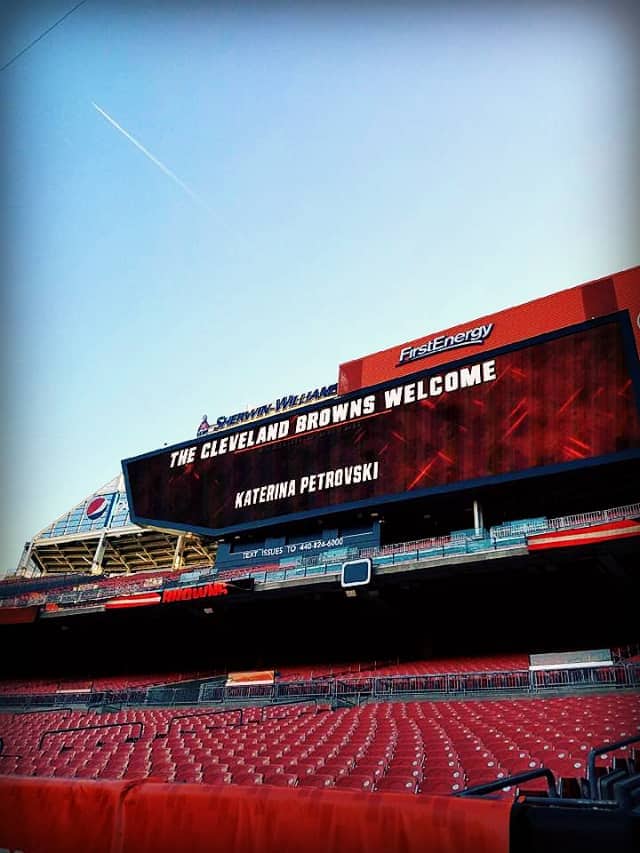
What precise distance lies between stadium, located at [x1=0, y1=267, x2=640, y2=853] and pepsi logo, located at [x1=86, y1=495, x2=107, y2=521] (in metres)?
16.7

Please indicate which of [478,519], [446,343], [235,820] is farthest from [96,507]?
[235,820]

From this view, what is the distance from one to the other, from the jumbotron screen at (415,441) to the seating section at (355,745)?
955 centimetres

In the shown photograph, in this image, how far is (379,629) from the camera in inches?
1023

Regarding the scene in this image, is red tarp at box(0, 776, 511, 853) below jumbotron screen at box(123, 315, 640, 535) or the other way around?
below

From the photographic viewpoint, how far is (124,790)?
2525 mm

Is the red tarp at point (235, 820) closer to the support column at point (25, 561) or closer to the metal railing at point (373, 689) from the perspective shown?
the metal railing at point (373, 689)

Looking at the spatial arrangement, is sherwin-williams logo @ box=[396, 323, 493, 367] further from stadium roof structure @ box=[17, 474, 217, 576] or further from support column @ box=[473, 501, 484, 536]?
stadium roof structure @ box=[17, 474, 217, 576]

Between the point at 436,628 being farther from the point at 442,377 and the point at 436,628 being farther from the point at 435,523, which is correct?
the point at 442,377

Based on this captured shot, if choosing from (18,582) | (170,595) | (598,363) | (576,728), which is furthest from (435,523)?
(18,582)

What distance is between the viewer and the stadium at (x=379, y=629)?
2400mm

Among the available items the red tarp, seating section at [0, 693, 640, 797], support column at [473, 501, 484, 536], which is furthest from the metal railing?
the red tarp

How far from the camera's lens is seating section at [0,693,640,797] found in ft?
22.5

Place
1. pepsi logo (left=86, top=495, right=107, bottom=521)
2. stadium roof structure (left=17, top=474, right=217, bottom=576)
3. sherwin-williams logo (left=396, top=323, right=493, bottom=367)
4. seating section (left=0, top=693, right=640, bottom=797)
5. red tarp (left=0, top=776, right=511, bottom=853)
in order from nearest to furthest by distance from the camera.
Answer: red tarp (left=0, top=776, right=511, bottom=853) < seating section (left=0, top=693, right=640, bottom=797) < sherwin-williams logo (left=396, top=323, right=493, bottom=367) < stadium roof structure (left=17, top=474, right=217, bottom=576) < pepsi logo (left=86, top=495, right=107, bottom=521)

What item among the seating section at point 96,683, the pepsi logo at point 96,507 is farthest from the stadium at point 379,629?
the pepsi logo at point 96,507
